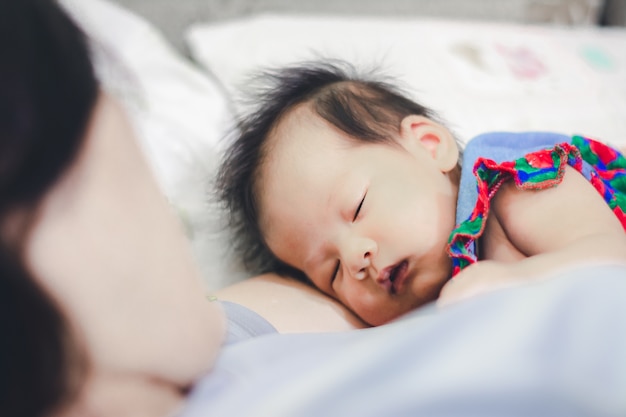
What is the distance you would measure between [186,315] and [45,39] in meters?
0.20

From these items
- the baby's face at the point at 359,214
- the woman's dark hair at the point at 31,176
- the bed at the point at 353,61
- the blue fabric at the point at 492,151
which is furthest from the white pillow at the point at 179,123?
the woman's dark hair at the point at 31,176

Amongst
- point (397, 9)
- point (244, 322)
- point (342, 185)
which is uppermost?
point (397, 9)

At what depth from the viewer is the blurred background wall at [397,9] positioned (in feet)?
4.87

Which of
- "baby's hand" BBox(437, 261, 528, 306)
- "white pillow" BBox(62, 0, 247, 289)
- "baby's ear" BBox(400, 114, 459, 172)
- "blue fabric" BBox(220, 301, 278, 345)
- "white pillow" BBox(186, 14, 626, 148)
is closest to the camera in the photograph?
"baby's hand" BBox(437, 261, 528, 306)

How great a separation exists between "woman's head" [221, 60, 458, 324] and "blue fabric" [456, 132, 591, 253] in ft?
0.08

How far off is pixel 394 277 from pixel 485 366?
38 centimetres

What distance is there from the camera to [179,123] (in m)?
1.11

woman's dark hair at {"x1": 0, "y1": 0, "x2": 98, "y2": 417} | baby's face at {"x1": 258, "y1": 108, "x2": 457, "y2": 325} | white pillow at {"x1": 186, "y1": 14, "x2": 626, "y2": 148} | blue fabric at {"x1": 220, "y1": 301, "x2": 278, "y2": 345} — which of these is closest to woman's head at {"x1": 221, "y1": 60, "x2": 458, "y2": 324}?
baby's face at {"x1": 258, "y1": 108, "x2": 457, "y2": 325}

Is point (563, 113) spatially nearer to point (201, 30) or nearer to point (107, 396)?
point (201, 30)

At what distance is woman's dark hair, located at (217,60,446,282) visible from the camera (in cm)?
84

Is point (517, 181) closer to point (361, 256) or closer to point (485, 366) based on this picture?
point (361, 256)

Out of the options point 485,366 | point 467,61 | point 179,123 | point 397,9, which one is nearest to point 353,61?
point 467,61

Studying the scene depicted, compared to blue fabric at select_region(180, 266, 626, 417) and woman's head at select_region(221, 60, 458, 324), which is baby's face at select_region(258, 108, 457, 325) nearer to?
woman's head at select_region(221, 60, 458, 324)

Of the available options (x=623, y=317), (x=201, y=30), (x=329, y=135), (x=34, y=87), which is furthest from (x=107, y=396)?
(x=201, y=30)
